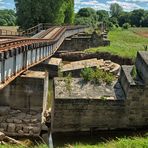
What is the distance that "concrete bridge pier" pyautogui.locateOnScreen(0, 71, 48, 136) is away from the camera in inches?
866

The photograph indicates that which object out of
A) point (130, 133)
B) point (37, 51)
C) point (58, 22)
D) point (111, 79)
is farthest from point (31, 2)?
point (130, 133)

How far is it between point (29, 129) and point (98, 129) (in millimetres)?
3600

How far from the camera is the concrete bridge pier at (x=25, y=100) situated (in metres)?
22.0

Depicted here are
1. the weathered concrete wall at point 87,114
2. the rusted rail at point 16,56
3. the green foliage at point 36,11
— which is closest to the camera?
the rusted rail at point 16,56

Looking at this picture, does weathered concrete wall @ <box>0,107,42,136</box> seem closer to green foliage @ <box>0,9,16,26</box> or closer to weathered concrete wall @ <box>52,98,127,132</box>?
weathered concrete wall @ <box>52,98,127,132</box>

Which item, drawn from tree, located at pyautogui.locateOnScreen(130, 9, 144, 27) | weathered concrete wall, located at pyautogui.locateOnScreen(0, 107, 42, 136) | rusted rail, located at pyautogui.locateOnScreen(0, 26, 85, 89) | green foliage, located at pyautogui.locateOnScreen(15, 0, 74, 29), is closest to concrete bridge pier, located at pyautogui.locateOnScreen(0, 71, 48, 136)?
weathered concrete wall, located at pyautogui.locateOnScreen(0, 107, 42, 136)

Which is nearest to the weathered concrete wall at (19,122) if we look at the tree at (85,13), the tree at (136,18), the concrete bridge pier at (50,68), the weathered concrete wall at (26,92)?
the weathered concrete wall at (26,92)

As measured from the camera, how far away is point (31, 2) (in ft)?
155

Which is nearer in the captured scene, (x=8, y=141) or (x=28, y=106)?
(x=8, y=141)

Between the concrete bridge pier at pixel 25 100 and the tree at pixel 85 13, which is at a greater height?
the concrete bridge pier at pixel 25 100

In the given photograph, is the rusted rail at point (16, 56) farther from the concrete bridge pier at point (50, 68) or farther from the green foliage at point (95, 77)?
the concrete bridge pier at point (50, 68)

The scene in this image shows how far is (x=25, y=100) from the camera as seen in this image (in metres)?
23.1

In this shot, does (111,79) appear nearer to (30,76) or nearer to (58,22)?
(30,76)

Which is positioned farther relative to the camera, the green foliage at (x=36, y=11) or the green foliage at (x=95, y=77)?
the green foliage at (x=36, y=11)
